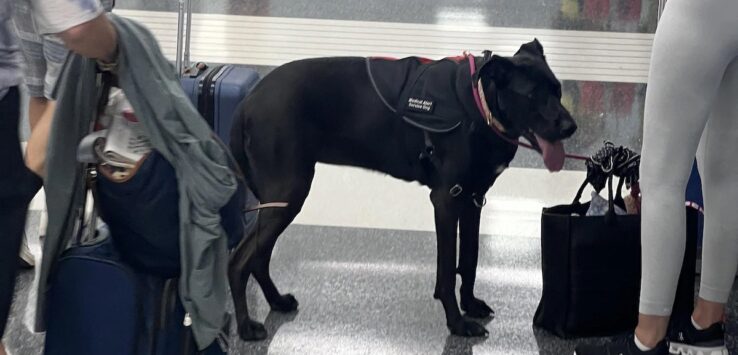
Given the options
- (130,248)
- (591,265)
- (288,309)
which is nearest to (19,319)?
(288,309)

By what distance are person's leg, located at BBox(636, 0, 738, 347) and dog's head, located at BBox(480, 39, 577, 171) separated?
0.34 m

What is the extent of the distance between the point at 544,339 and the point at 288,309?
2.39ft

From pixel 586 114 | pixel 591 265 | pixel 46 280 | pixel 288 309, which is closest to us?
pixel 46 280

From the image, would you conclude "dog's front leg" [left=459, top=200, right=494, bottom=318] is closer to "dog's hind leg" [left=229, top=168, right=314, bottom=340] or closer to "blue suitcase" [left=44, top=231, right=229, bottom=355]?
"dog's hind leg" [left=229, top=168, right=314, bottom=340]

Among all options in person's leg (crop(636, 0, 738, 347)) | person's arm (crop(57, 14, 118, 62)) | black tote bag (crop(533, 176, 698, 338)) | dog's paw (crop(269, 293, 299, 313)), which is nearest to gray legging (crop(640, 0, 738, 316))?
person's leg (crop(636, 0, 738, 347))

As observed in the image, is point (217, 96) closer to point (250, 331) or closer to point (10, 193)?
point (250, 331)

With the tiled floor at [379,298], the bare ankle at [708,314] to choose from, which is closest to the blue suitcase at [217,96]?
the tiled floor at [379,298]

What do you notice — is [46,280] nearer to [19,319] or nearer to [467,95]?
[19,319]

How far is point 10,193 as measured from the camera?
1883 millimetres

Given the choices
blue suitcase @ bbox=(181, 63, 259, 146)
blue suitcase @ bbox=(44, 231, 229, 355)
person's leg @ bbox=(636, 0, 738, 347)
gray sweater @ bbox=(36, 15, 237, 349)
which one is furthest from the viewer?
blue suitcase @ bbox=(181, 63, 259, 146)

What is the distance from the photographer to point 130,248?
1.92 m

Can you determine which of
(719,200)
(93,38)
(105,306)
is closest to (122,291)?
(105,306)

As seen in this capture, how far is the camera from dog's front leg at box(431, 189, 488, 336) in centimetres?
265

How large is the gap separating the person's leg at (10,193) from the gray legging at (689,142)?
1348mm
